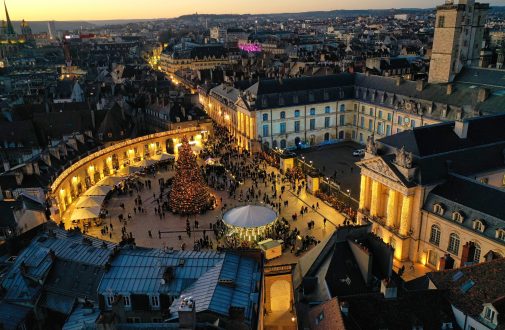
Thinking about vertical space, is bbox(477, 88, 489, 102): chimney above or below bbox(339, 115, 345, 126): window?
above

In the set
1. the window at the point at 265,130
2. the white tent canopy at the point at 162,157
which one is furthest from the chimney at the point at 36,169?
the window at the point at 265,130

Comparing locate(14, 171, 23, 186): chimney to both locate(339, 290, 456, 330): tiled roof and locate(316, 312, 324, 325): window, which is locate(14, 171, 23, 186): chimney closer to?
locate(316, 312, 324, 325): window

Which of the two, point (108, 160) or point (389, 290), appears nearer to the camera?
point (389, 290)

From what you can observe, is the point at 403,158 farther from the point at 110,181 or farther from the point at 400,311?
the point at 110,181

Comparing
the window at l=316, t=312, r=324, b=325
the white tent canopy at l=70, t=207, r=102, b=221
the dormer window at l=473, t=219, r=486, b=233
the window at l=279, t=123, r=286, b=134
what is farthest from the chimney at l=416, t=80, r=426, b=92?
the window at l=316, t=312, r=324, b=325

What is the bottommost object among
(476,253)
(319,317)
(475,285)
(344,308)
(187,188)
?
(476,253)

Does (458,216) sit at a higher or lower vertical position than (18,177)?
lower

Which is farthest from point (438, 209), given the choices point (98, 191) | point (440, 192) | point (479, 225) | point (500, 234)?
point (98, 191)
